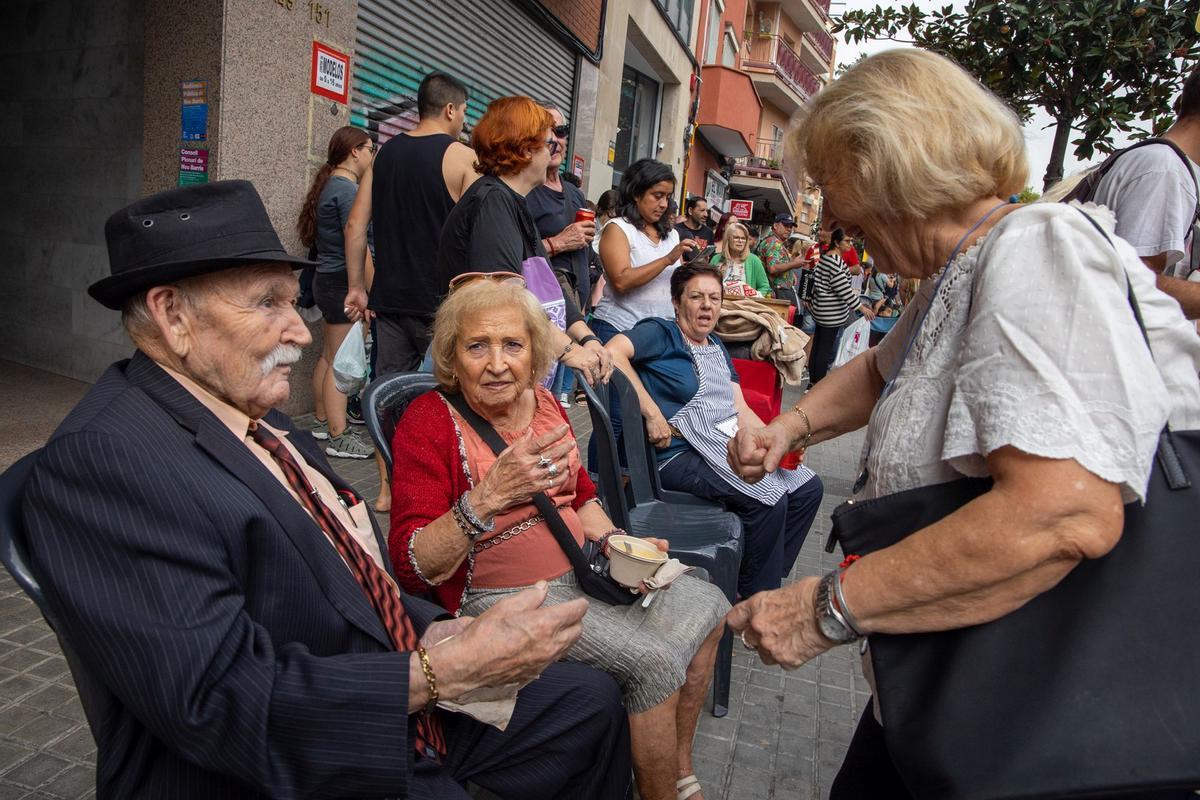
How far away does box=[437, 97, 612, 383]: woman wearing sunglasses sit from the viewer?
3365 mm

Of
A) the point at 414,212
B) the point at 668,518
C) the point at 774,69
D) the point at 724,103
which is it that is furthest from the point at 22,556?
the point at 774,69

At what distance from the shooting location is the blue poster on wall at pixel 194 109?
5.02 m

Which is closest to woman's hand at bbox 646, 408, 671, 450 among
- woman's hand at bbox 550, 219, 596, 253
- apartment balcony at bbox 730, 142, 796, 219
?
woman's hand at bbox 550, 219, 596, 253

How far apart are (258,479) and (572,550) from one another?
40.9 inches

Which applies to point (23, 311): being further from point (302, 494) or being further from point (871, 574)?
point (871, 574)

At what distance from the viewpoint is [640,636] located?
2184 millimetres

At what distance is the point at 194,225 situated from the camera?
4.88 feet

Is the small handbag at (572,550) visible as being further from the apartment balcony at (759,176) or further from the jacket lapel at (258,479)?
the apartment balcony at (759,176)

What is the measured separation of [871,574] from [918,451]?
0.21 metres

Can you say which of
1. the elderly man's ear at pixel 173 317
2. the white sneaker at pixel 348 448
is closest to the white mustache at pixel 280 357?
the elderly man's ear at pixel 173 317

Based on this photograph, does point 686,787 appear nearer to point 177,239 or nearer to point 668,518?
point 668,518

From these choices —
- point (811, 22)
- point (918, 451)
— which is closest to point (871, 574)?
point (918, 451)

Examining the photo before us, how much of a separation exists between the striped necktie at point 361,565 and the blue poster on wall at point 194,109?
4082mm

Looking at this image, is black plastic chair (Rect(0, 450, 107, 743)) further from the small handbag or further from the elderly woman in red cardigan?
the small handbag
